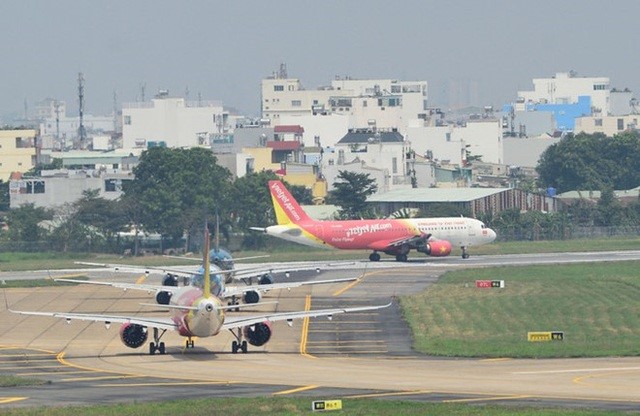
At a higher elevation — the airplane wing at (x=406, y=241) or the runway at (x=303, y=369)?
the airplane wing at (x=406, y=241)

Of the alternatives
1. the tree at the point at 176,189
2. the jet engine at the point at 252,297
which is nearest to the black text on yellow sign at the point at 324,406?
the jet engine at the point at 252,297

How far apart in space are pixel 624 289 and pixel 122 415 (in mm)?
58183

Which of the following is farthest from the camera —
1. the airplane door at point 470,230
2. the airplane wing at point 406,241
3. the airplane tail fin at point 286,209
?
the airplane door at point 470,230

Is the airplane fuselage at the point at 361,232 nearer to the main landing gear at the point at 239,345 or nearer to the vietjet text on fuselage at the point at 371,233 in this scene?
the vietjet text on fuselage at the point at 371,233

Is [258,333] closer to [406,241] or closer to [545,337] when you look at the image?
[545,337]

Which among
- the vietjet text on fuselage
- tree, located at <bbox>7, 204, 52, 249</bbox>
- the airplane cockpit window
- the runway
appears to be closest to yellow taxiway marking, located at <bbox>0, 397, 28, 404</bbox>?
the runway

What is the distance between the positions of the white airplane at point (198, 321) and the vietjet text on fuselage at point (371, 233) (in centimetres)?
6502

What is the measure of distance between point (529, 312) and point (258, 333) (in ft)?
76.9

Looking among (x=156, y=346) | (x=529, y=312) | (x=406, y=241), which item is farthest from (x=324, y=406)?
(x=406, y=241)

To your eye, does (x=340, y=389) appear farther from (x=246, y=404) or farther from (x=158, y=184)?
(x=158, y=184)

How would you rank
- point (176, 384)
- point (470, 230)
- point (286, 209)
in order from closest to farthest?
point (176, 384), point (286, 209), point (470, 230)

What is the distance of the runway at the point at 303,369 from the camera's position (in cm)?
5775

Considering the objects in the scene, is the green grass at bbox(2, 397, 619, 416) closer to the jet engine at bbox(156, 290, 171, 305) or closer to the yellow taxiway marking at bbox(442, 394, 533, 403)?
the yellow taxiway marking at bbox(442, 394, 533, 403)

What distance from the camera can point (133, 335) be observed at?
240 ft
